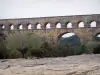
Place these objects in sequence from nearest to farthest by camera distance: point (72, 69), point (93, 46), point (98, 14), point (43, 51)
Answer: point (72, 69), point (43, 51), point (93, 46), point (98, 14)

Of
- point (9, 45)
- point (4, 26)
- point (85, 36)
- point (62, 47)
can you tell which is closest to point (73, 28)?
point (85, 36)

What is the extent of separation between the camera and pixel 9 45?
1816 centimetres

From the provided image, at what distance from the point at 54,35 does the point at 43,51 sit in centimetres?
1270

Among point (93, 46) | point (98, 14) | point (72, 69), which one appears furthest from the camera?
point (98, 14)

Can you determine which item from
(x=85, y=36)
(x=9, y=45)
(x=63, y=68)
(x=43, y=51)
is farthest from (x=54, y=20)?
(x=63, y=68)

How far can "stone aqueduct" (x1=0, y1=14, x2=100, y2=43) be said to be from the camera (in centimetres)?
3112

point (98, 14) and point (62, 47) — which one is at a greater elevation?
point (98, 14)

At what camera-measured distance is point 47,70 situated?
17.8ft

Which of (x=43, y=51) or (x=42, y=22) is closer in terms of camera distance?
(x=43, y=51)

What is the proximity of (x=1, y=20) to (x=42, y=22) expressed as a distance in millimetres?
6283

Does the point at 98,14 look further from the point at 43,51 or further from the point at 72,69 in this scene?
the point at 72,69

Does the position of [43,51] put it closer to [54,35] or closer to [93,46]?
[93,46]

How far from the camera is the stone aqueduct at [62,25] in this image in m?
31.1

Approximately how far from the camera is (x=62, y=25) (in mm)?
32812
